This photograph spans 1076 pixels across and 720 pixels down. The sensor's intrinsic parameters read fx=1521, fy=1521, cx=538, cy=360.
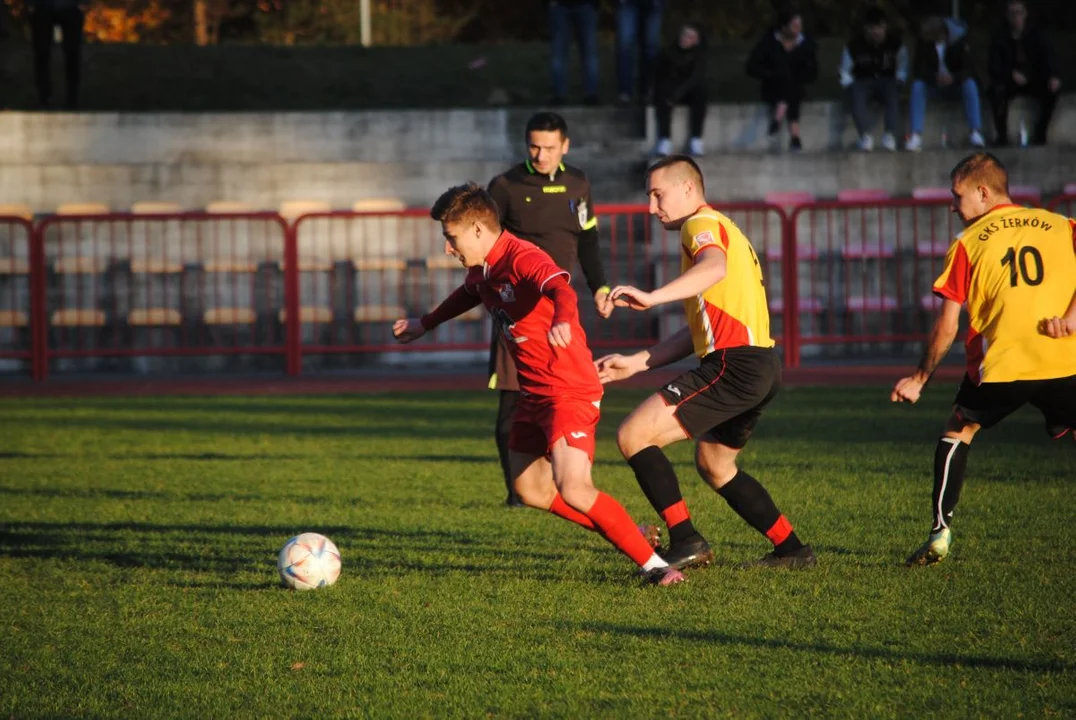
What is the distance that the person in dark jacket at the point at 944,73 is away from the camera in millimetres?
18734

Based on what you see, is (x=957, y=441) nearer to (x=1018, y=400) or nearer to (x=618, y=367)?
(x=1018, y=400)

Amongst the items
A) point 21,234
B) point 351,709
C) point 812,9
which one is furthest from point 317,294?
point 812,9

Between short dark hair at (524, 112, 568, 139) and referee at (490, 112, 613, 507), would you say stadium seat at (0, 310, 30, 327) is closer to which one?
referee at (490, 112, 613, 507)

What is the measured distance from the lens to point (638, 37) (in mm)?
18859

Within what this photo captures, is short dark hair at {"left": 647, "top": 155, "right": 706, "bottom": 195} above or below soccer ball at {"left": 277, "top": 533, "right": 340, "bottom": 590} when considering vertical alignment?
above

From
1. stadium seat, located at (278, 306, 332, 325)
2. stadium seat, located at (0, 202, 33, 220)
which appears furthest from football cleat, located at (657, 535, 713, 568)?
stadium seat, located at (0, 202, 33, 220)

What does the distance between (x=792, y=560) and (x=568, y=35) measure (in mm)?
13081

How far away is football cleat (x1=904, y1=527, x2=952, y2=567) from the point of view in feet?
20.6

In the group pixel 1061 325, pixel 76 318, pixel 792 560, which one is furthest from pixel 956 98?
pixel 792 560

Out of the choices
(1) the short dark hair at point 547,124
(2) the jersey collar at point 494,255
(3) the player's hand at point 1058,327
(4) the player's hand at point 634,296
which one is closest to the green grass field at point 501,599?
(3) the player's hand at point 1058,327

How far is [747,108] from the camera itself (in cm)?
1917

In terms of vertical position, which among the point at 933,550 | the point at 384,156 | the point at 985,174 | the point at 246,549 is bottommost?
the point at 246,549

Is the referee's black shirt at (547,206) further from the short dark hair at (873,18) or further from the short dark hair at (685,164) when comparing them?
the short dark hair at (873,18)

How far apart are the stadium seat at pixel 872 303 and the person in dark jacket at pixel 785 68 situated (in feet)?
8.55
